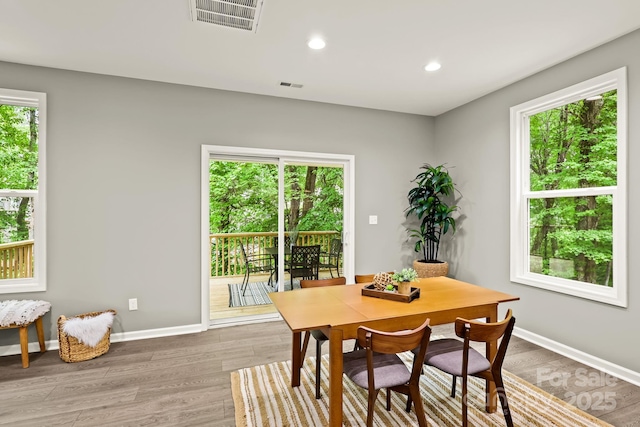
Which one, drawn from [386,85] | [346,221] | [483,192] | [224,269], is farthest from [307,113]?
[224,269]

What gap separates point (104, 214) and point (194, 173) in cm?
95

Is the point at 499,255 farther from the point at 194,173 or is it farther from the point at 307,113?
the point at 194,173

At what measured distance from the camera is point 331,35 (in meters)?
2.51

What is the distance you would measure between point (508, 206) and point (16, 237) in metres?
4.96

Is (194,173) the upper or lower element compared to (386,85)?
lower

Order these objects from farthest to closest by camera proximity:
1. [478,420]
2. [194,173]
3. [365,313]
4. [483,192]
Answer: [483,192] < [194,173] < [478,420] < [365,313]

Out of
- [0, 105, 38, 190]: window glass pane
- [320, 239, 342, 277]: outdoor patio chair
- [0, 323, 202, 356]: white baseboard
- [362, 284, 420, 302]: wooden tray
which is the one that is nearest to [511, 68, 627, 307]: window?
[362, 284, 420, 302]: wooden tray

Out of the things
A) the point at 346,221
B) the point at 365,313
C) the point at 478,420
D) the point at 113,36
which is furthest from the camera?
the point at 346,221

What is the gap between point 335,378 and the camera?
168 centimetres

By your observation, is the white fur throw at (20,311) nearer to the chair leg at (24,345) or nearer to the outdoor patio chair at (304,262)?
the chair leg at (24,345)

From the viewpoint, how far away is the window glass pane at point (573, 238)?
2.72 meters

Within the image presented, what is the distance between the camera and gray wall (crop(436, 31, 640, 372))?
246 cm

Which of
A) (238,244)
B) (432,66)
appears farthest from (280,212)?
(432,66)

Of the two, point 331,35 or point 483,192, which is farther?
point 483,192
